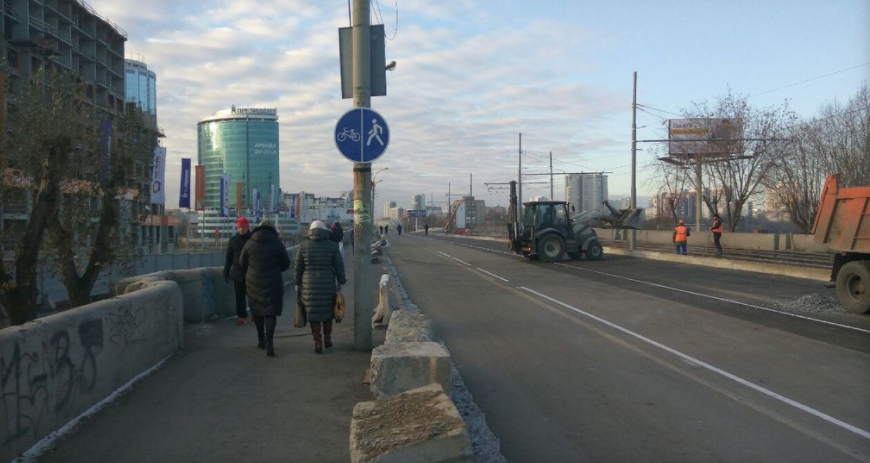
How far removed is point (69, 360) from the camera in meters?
5.46

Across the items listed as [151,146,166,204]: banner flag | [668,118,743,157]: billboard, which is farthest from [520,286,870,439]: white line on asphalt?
[668,118,743,157]: billboard

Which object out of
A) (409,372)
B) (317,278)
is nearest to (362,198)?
(317,278)

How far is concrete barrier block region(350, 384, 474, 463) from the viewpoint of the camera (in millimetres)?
4020

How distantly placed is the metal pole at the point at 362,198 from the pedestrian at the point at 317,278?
0.29m

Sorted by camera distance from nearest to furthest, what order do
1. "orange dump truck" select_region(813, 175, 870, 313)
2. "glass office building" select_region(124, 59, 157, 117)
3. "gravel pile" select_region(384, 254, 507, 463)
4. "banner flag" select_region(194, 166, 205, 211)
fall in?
"gravel pile" select_region(384, 254, 507, 463) → "orange dump truck" select_region(813, 175, 870, 313) → "banner flag" select_region(194, 166, 205, 211) → "glass office building" select_region(124, 59, 157, 117)

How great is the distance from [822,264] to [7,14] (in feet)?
209

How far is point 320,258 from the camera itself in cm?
840

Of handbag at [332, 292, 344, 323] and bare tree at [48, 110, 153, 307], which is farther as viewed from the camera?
bare tree at [48, 110, 153, 307]

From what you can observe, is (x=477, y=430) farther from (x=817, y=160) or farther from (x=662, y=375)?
(x=817, y=160)

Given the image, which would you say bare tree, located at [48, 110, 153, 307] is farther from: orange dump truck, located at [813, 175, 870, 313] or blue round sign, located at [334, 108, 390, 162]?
orange dump truck, located at [813, 175, 870, 313]

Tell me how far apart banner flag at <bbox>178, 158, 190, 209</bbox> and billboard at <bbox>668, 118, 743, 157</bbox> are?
97.4 ft

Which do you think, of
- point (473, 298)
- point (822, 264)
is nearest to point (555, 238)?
point (822, 264)

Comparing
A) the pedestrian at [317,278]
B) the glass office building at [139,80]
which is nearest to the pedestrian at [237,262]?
the pedestrian at [317,278]

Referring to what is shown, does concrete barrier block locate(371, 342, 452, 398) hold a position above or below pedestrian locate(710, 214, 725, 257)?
below
